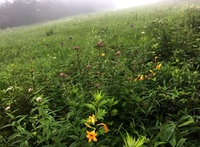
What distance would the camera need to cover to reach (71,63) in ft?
9.46

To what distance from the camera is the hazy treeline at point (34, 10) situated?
22.2 metres

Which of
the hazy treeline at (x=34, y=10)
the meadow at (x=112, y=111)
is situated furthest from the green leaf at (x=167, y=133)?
the hazy treeline at (x=34, y=10)

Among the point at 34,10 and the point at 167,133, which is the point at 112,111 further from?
the point at 34,10

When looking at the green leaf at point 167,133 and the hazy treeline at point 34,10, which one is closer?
the green leaf at point 167,133

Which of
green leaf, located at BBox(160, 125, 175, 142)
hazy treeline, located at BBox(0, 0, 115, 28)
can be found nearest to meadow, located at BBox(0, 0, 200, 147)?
green leaf, located at BBox(160, 125, 175, 142)

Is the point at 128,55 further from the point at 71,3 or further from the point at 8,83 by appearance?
the point at 71,3

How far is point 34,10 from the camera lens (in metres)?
25.0

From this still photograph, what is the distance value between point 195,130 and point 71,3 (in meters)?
38.0

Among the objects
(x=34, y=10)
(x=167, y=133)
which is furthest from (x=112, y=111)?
(x=34, y=10)

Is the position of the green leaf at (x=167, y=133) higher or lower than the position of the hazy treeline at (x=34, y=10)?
lower

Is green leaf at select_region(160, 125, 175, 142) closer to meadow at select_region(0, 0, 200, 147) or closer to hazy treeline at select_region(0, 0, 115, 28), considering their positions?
meadow at select_region(0, 0, 200, 147)

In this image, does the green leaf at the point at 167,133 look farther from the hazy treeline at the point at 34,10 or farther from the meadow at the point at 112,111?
the hazy treeline at the point at 34,10

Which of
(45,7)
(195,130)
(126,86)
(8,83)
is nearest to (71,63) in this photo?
(8,83)

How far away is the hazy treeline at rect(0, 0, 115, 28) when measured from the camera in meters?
22.2
